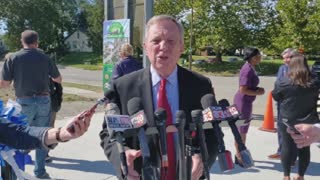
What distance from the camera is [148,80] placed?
2535mm

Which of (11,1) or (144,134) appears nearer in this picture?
(144,134)

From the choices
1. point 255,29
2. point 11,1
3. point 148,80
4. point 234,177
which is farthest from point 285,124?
point 11,1

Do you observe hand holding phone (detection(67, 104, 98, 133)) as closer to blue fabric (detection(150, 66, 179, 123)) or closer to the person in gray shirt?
blue fabric (detection(150, 66, 179, 123))

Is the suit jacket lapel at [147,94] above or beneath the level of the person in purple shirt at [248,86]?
above

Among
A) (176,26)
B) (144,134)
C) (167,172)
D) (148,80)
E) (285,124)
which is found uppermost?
(176,26)

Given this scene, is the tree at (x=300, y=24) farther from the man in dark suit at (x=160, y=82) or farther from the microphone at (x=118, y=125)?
the microphone at (x=118, y=125)

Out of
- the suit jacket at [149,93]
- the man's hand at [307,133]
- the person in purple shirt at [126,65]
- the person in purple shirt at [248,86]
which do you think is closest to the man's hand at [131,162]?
the suit jacket at [149,93]

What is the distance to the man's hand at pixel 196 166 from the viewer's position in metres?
2.17

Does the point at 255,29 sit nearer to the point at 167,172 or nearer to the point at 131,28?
the point at 131,28

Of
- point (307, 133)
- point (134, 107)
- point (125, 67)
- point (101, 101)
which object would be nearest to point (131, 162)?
point (134, 107)

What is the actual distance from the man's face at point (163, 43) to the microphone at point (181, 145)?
0.53 metres

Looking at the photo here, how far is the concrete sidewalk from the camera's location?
20.5ft

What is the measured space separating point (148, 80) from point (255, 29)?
121 feet

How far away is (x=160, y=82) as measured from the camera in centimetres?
254
